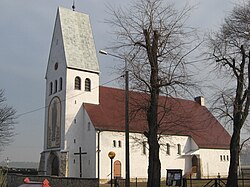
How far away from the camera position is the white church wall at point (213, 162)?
175 ft

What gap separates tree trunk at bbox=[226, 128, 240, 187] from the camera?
2463 cm

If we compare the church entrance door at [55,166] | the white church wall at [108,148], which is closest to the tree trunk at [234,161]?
the white church wall at [108,148]

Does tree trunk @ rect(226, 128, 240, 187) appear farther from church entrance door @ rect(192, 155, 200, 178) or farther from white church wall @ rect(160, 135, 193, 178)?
church entrance door @ rect(192, 155, 200, 178)

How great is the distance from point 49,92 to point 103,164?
43.4ft

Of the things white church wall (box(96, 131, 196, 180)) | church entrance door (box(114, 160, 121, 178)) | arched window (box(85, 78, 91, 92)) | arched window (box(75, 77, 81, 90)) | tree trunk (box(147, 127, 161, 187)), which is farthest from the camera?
arched window (box(85, 78, 91, 92))

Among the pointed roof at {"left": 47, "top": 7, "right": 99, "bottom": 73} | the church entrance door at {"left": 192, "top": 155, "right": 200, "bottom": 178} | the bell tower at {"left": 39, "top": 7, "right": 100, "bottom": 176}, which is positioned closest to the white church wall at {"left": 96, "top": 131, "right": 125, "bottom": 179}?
the bell tower at {"left": 39, "top": 7, "right": 100, "bottom": 176}

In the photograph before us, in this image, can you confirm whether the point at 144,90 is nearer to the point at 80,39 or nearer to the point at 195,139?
the point at 80,39

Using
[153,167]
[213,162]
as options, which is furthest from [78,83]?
[153,167]

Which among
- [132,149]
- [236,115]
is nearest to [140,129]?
[132,149]

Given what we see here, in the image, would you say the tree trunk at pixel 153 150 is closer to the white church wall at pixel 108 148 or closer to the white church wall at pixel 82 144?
the white church wall at pixel 82 144

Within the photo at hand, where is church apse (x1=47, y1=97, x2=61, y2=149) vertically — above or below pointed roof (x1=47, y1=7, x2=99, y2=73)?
below

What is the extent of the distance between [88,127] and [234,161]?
23.7 m

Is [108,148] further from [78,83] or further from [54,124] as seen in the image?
[78,83]

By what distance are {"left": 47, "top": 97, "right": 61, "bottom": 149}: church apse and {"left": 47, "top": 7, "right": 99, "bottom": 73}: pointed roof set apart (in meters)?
5.58
